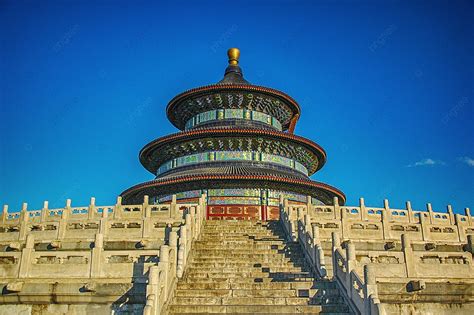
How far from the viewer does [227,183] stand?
112ft

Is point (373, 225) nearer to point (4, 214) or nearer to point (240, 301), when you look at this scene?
point (240, 301)

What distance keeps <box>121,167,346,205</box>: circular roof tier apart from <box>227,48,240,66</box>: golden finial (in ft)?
50.1

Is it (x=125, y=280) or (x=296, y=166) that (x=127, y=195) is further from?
(x=125, y=280)

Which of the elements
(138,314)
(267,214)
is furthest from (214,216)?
(138,314)

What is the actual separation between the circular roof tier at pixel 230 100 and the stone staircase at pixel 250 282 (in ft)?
70.0

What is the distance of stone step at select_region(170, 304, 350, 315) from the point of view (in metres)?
12.7

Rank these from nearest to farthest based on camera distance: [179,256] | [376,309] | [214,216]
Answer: [376,309] < [179,256] < [214,216]

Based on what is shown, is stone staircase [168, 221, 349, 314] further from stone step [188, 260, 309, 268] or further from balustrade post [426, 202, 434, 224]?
balustrade post [426, 202, 434, 224]

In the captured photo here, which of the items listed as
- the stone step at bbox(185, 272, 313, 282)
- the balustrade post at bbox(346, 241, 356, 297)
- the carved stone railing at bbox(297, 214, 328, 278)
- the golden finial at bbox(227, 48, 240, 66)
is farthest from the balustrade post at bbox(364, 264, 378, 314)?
the golden finial at bbox(227, 48, 240, 66)

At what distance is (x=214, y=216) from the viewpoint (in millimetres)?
33250

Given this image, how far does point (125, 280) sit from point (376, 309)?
20.8 ft

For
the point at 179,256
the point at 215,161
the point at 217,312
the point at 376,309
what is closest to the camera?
the point at 376,309

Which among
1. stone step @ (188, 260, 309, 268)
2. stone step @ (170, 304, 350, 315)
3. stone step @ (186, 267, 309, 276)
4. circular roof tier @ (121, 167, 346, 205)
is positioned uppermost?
circular roof tier @ (121, 167, 346, 205)

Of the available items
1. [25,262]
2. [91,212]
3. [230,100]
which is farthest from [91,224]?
[230,100]
